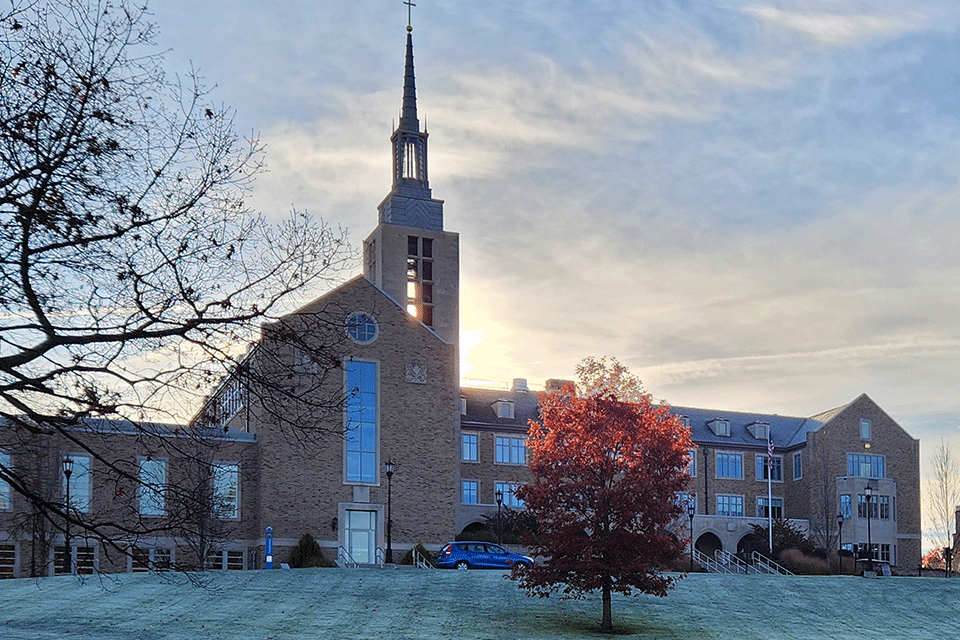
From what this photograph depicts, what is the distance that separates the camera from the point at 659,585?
3061 cm

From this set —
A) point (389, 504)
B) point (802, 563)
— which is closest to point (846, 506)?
point (802, 563)

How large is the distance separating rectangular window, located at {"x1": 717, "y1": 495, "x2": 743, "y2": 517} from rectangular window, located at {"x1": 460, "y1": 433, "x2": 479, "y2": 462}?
16.2 meters

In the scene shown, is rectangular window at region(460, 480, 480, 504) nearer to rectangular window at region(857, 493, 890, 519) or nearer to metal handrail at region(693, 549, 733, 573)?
metal handrail at region(693, 549, 733, 573)

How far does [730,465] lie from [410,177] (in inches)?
1028

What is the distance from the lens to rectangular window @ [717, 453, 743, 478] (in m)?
67.3

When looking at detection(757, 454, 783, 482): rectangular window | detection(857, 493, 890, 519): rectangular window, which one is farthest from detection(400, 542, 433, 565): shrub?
detection(857, 493, 890, 519): rectangular window

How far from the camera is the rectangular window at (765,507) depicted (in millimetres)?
67625

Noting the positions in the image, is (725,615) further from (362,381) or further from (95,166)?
(95,166)

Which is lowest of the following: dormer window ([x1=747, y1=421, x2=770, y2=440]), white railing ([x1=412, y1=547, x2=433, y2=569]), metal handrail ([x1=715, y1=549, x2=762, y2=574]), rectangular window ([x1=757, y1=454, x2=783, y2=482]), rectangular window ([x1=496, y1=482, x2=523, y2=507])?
metal handrail ([x1=715, y1=549, x2=762, y2=574])

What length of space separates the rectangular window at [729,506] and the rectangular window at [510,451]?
13.3m

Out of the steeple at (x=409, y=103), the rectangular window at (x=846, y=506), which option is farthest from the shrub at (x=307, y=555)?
the rectangular window at (x=846, y=506)

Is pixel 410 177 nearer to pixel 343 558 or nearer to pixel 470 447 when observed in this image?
pixel 470 447

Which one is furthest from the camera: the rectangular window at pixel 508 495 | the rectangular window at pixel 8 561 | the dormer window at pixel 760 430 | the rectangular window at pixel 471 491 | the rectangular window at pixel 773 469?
the dormer window at pixel 760 430

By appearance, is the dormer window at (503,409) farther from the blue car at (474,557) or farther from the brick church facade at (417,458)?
the blue car at (474,557)
